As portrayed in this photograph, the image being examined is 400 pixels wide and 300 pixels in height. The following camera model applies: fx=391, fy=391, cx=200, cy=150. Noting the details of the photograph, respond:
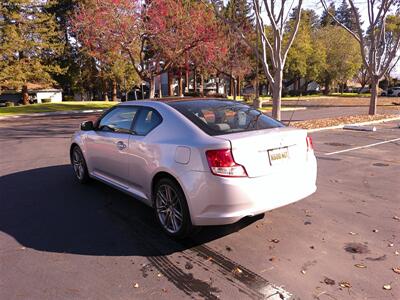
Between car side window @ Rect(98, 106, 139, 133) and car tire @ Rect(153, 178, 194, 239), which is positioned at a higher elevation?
car side window @ Rect(98, 106, 139, 133)

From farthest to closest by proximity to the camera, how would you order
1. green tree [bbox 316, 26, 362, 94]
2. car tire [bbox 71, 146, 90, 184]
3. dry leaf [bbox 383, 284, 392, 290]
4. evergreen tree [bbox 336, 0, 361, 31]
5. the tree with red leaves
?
green tree [bbox 316, 26, 362, 94]
evergreen tree [bbox 336, 0, 361, 31]
the tree with red leaves
car tire [bbox 71, 146, 90, 184]
dry leaf [bbox 383, 284, 392, 290]

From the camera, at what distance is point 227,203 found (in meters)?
3.91

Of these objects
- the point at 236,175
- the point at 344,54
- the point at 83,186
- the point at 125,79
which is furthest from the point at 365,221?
the point at 344,54

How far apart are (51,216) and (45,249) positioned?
104cm

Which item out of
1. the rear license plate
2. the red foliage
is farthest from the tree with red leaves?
the rear license plate

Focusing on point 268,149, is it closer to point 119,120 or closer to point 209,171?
point 209,171

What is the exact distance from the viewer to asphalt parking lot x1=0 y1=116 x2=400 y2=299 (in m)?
3.42

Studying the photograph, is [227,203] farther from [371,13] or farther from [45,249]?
[371,13]

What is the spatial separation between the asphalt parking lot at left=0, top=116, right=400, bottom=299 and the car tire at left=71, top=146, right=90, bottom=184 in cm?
23

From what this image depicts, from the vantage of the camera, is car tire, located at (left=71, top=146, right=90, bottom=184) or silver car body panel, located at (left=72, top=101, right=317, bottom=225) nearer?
silver car body panel, located at (left=72, top=101, right=317, bottom=225)

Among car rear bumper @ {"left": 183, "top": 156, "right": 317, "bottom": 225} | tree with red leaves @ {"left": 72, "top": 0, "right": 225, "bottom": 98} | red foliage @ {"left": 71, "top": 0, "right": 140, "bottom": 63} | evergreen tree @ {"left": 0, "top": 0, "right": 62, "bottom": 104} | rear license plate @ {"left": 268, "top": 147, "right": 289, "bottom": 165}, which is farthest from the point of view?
evergreen tree @ {"left": 0, "top": 0, "right": 62, "bottom": 104}

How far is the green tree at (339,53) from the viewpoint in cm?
5631

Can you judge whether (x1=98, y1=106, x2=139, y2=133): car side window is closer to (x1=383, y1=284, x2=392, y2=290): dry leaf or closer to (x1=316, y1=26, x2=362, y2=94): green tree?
(x1=383, y1=284, x2=392, y2=290): dry leaf

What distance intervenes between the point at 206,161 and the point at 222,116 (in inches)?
37.1
